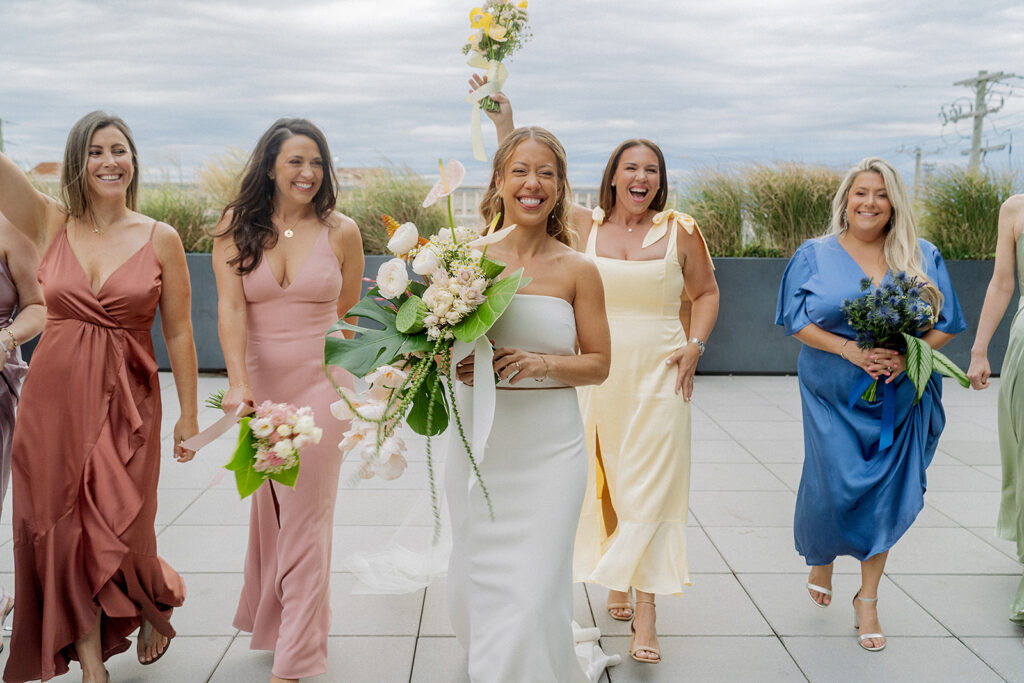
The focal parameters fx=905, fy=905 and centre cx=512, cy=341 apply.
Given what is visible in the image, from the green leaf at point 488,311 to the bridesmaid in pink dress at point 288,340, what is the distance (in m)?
1.04

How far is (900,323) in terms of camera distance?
3777 mm

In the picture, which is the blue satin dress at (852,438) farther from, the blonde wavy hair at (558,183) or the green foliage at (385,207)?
the green foliage at (385,207)

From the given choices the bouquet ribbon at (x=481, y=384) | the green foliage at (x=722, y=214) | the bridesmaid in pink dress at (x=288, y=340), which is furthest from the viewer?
the green foliage at (x=722, y=214)

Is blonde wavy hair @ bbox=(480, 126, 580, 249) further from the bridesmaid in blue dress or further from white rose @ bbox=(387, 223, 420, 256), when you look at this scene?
the bridesmaid in blue dress

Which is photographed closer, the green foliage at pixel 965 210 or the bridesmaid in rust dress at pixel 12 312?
the bridesmaid in rust dress at pixel 12 312

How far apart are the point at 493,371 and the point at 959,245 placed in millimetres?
9606

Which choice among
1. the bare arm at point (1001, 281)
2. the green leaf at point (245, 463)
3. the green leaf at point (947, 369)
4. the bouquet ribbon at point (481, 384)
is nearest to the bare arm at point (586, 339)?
the bouquet ribbon at point (481, 384)

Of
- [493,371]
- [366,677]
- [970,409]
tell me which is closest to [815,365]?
[493,371]

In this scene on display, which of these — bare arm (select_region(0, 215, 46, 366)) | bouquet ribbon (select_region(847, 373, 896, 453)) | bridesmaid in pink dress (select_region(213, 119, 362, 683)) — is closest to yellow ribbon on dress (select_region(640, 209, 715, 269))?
bouquet ribbon (select_region(847, 373, 896, 453))

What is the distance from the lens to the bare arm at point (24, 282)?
11.8 feet

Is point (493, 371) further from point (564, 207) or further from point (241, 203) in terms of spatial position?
point (241, 203)

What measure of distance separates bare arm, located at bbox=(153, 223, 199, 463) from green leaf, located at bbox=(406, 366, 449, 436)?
107cm

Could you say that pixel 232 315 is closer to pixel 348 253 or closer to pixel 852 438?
pixel 348 253

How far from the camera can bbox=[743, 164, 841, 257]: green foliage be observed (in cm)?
1080
